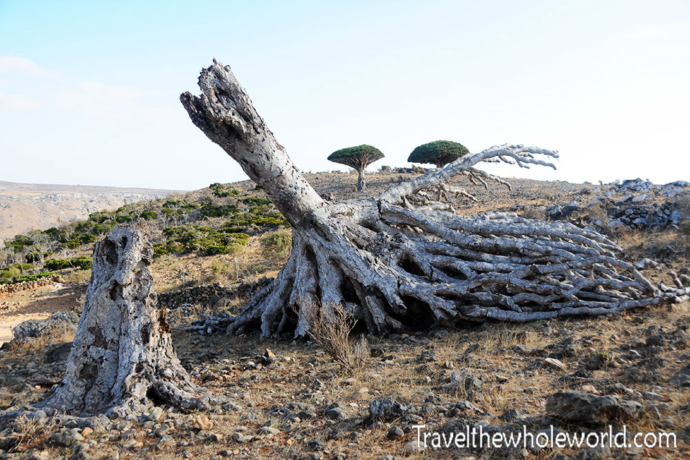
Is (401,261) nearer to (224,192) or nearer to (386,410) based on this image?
(386,410)

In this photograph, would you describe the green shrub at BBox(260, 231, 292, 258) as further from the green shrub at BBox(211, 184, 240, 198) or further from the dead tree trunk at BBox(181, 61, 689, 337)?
the green shrub at BBox(211, 184, 240, 198)

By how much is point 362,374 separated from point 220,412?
1.72 m

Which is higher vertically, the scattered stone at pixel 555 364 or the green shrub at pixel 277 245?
the green shrub at pixel 277 245

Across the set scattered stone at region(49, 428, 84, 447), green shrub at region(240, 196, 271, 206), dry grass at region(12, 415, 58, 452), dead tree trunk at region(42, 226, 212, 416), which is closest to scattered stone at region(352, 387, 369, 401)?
dead tree trunk at region(42, 226, 212, 416)

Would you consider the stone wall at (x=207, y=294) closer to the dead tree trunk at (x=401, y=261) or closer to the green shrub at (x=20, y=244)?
the dead tree trunk at (x=401, y=261)

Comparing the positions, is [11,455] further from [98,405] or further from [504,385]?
[504,385]

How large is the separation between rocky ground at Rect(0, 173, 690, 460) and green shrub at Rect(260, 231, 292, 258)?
29.3 feet

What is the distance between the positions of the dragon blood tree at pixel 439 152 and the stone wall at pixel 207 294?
30.9 metres

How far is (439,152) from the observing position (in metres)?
39.5

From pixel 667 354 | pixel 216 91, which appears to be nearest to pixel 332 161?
pixel 216 91

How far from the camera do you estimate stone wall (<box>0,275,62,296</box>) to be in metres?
16.8

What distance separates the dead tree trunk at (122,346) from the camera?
16.1ft

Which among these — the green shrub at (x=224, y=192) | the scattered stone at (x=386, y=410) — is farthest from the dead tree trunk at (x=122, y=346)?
the green shrub at (x=224, y=192)

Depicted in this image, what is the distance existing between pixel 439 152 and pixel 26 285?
104 ft
